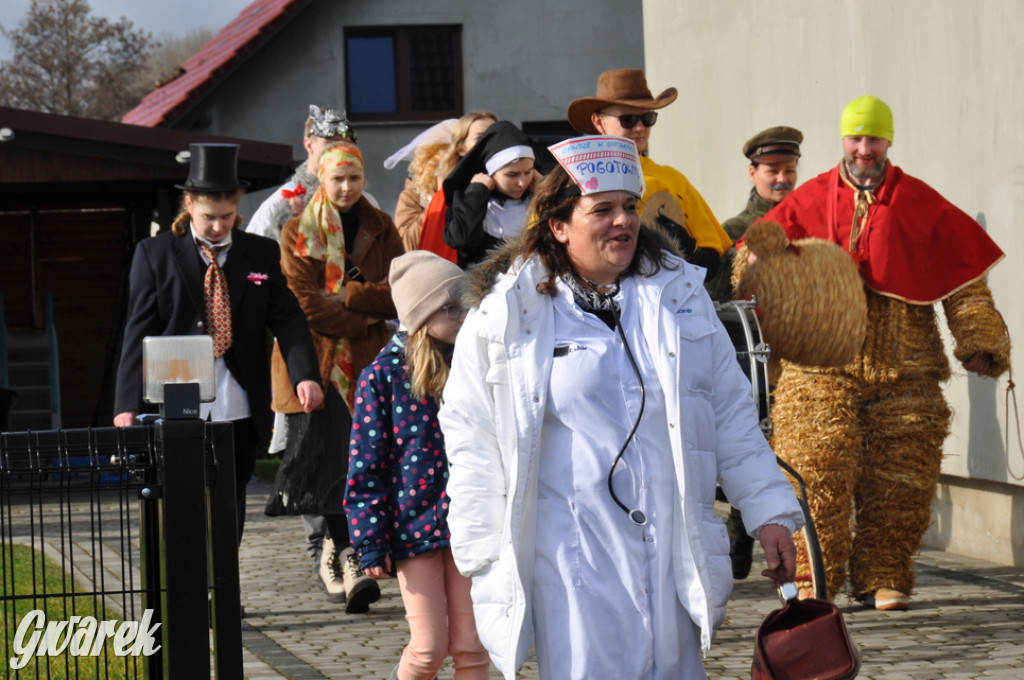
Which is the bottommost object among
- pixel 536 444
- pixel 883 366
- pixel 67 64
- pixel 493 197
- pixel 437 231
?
pixel 536 444

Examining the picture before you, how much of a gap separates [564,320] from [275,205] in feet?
16.4

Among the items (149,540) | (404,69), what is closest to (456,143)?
(149,540)

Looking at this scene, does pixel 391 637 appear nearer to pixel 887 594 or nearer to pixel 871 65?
pixel 887 594

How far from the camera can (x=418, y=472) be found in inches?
195

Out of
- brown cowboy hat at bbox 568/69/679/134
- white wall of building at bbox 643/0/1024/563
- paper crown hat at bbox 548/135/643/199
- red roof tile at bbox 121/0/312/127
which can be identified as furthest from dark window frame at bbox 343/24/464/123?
paper crown hat at bbox 548/135/643/199

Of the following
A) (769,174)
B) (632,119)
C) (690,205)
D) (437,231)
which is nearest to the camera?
(632,119)

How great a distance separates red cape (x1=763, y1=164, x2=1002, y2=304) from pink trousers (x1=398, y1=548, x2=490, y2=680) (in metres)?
2.86

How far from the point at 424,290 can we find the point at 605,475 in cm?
136

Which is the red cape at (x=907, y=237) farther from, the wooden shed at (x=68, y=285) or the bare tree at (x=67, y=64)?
the bare tree at (x=67, y=64)

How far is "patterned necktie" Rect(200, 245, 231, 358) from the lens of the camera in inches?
277

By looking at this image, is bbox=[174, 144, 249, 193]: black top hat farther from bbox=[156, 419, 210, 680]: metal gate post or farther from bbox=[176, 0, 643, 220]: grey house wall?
bbox=[176, 0, 643, 220]: grey house wall

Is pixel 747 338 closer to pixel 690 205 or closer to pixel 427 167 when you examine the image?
pixel 690 205

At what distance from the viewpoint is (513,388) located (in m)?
3.84

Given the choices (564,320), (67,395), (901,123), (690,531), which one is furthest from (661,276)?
(67,395)
